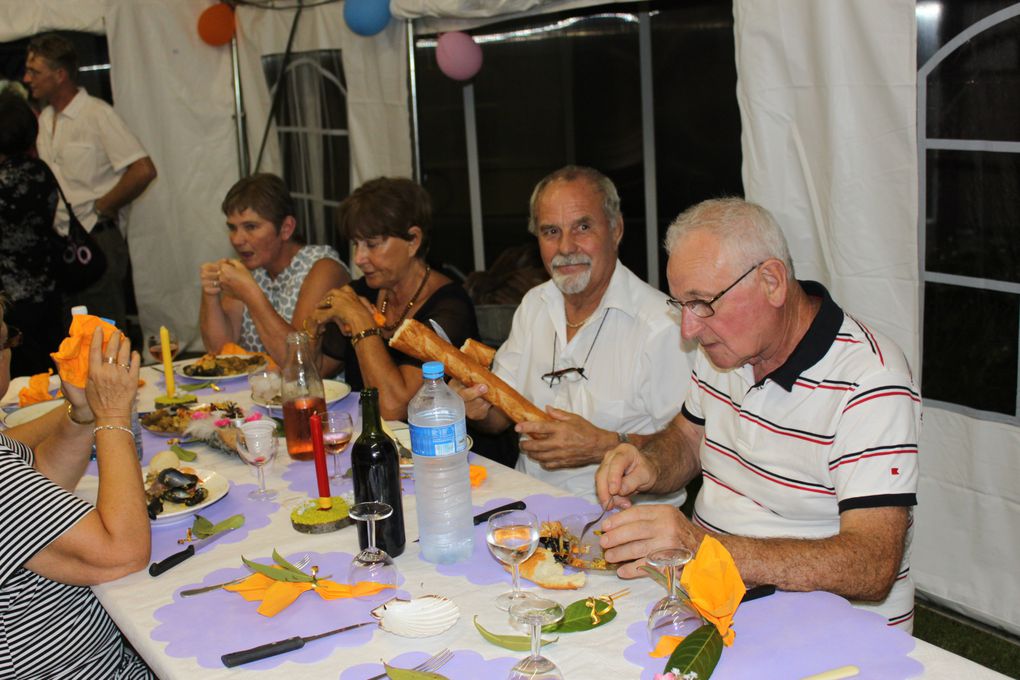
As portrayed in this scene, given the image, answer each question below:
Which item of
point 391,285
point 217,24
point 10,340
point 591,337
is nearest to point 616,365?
point 591,337

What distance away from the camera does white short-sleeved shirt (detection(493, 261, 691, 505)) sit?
9.18 ft

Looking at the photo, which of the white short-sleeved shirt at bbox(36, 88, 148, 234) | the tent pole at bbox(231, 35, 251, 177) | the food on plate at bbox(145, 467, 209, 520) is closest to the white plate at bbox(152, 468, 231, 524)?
the food on plate at bbox(145, 467, 209, 520)

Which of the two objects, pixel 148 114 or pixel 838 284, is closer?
pixel 838 284

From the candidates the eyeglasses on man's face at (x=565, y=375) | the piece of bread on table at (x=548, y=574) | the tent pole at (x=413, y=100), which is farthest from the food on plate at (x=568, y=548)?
the tent pole at (x=413, y=100)

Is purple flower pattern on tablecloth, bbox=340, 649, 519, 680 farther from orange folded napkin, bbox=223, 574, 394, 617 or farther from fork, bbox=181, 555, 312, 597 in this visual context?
fork, bbox=181, 555, 312, 597

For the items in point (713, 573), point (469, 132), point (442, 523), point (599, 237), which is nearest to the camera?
point (713, 573)

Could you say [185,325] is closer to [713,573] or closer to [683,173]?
[683,173]

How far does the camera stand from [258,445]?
7.53 feet

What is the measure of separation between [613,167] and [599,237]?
422 centimetres

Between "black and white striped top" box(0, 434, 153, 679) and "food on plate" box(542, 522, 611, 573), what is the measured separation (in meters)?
0.90

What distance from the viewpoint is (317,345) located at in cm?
352

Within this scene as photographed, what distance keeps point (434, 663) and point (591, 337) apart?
1533 millimetres

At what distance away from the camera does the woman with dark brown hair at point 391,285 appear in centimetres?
321

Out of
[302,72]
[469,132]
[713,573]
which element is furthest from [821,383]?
[302,72]
